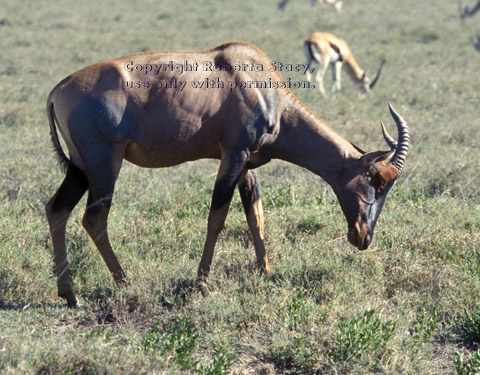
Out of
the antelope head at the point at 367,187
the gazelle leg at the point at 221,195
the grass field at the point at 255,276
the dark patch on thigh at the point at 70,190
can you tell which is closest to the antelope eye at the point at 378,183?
the antelope head at the point at 367,187

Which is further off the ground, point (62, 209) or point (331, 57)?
point (62, 209)

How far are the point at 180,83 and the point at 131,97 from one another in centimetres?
40

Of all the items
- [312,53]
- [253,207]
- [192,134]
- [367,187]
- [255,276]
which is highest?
[192,134]

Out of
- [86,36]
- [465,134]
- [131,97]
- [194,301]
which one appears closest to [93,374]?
[194,301]

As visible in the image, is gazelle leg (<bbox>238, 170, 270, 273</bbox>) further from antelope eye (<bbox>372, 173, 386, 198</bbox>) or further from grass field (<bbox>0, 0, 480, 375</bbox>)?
antelope eye (<bbox>372, 173, 386, 198</bbox>)

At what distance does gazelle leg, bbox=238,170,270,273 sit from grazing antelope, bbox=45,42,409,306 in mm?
336

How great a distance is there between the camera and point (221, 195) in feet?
17.1

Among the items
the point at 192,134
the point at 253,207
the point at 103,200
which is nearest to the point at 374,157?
the point at 253,207

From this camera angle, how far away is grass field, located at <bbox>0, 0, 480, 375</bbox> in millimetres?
4207

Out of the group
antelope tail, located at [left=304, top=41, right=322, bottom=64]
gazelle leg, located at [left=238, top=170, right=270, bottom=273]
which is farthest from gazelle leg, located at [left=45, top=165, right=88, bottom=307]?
antelope tail, located at [left=304, top=41, right=322, bottom=64]

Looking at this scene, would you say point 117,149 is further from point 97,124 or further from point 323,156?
point 323,156

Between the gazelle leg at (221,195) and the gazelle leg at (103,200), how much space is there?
2.14ft

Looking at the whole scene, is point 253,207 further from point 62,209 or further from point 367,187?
point 62,209

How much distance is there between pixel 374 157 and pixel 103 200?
6.71ft
